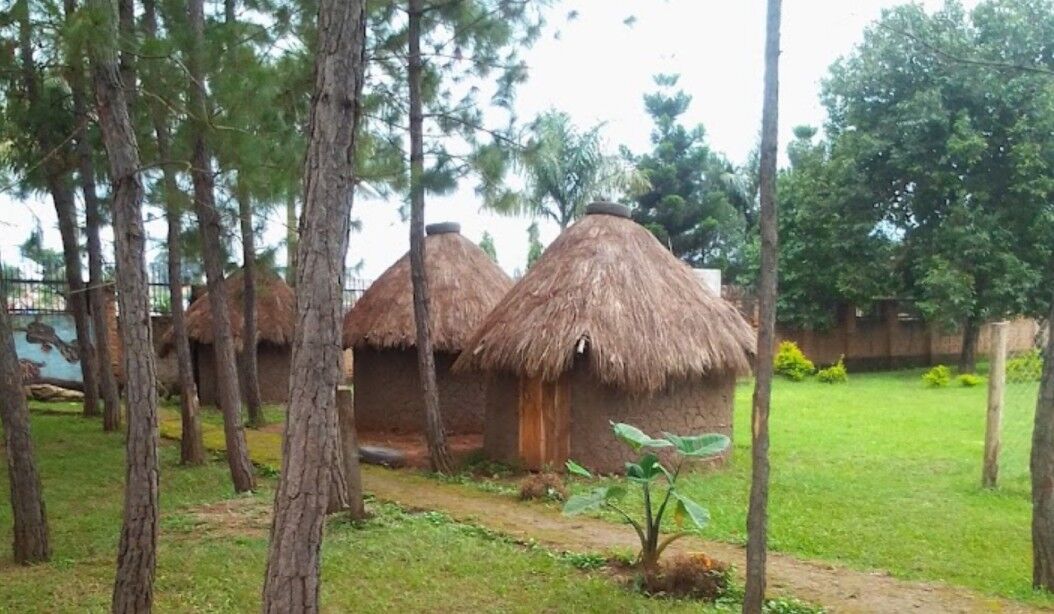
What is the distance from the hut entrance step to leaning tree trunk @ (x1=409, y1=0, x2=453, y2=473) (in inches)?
41.4

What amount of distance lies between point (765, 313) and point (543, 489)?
4.88 meters

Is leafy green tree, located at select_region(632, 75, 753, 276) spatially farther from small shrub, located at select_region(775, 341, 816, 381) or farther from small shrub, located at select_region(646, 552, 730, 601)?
small shrub, located at select_region(646, 552, 730, 601)

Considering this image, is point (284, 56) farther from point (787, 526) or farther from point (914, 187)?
point (914, 187)

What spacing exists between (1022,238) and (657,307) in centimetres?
1411

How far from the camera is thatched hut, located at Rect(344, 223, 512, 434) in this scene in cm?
1405

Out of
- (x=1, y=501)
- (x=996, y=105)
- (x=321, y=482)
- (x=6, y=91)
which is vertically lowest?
(x=1, y=501)

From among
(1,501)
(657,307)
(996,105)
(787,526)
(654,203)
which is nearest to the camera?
(787,526)

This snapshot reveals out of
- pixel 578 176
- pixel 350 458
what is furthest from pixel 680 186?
pixel 350 458

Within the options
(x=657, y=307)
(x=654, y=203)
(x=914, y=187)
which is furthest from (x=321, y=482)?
(x=654, y=203)

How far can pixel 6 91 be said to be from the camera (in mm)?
9469

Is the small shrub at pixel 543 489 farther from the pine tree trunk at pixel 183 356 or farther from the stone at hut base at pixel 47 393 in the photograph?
the stone at hut base at pixel 47 393

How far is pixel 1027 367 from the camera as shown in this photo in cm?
1031

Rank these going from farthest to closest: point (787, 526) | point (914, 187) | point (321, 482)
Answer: point (914, 187), point (787, 526), point (321, 482)

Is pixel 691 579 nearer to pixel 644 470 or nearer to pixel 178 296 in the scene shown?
pixel 644 470
